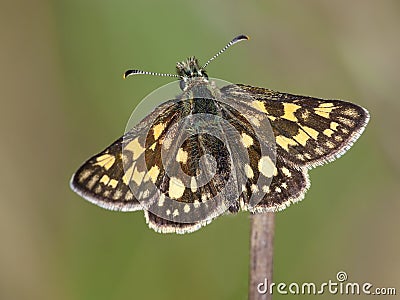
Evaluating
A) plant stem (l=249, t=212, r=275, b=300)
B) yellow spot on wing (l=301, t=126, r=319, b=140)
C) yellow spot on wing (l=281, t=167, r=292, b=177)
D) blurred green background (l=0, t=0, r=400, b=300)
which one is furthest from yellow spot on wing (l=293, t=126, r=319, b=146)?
blurred green background (l=0, t=0, r=400, b=300)

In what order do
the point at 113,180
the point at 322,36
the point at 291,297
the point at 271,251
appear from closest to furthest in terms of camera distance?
1. the point at 271,251
2. the point at 113,180
3. the point at 291,297
4. the point at 322,36

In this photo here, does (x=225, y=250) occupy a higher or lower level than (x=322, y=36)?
lower

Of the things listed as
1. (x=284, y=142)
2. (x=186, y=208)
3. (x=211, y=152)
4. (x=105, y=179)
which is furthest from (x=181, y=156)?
(x=284, y=142)

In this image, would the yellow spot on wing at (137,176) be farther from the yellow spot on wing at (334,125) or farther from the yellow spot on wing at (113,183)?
the yellow spot on wing at (334,125)

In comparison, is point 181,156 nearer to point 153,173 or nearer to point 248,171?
point 153,173

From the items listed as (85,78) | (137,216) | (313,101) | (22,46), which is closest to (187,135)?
(313,101)

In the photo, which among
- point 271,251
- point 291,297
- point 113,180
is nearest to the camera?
point 271,251

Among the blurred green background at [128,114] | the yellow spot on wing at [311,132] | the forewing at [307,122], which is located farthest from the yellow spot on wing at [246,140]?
the blurred green background at [128,114]

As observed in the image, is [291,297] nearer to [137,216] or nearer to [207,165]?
[137,216]
